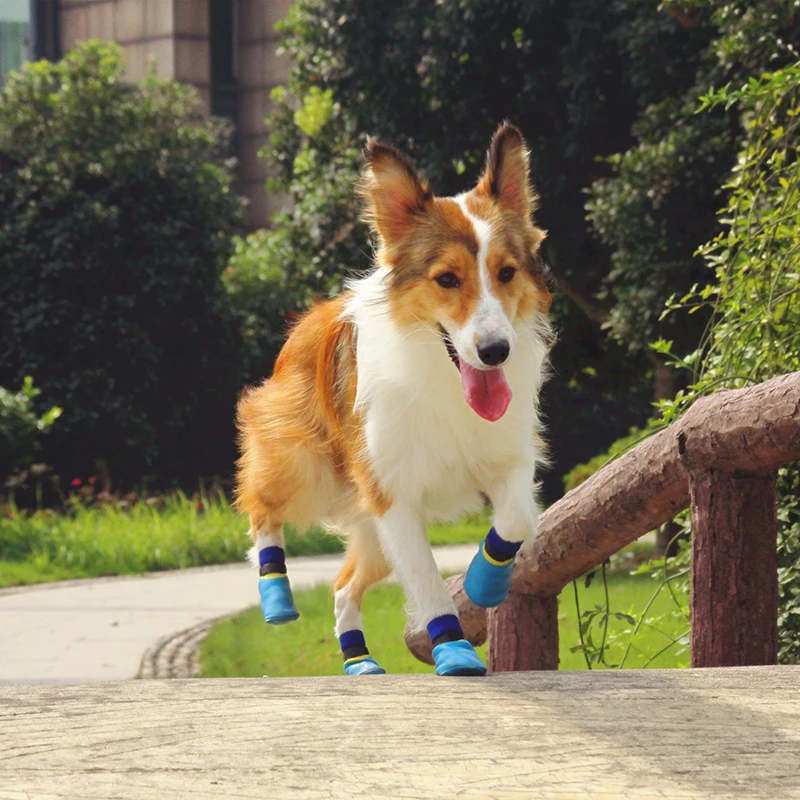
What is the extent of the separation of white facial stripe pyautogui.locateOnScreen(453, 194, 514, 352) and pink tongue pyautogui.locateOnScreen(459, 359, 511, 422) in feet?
0.41

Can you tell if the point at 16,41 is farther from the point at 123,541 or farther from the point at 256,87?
the point at 123,541

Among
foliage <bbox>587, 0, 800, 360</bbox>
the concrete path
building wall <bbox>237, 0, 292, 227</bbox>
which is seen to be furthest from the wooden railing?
building wall <bbox>237, 0, 292, 227</bbox>

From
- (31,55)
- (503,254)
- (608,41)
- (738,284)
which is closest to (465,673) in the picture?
(503,254)

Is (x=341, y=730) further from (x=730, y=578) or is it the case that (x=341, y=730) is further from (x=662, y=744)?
(x=730, y=578)

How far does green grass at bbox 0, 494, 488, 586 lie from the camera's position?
11641 mm

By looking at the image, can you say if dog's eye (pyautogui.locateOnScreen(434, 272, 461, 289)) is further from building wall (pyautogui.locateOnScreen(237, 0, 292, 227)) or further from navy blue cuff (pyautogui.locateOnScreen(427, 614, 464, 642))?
building wall (pyautogui.locateOnScreen(237, 0, 292, 227))

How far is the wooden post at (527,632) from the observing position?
4531 mm

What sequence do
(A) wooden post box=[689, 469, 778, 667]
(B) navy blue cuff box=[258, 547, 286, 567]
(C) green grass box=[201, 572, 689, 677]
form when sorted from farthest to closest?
(C) green grass box=[201, 572, 689, 677] → (B) navy blue cuff box=[258, 547, 286, 567] → (A) wooden post box=[689, 469, 778, 667]

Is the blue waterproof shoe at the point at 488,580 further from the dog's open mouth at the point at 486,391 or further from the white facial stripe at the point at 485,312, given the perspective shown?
the white facial stripe at the point at 485,312

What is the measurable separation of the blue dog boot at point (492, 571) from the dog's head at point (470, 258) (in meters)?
0.37

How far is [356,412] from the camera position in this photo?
3.46 metres

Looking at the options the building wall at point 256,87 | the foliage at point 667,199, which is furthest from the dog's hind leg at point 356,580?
the building wall at point 256,87

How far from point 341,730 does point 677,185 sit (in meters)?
7.19

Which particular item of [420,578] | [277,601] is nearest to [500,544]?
[420,578]
